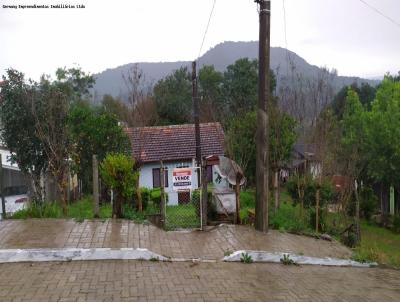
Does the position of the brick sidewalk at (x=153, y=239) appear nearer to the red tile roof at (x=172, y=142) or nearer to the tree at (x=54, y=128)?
the tree at (x=54, y=128)

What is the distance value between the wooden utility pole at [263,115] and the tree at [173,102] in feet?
91.3

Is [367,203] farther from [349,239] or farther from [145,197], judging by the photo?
[145,197]

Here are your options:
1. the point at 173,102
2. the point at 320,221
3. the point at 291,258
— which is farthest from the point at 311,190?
the point at 173,102

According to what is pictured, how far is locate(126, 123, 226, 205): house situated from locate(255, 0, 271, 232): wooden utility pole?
46.7 feet

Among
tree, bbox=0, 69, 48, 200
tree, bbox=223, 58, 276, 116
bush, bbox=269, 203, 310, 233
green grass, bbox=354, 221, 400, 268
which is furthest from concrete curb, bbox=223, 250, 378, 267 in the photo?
tree, bbox=223, 58, 276, 116

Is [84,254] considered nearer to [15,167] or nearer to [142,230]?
[142,230]

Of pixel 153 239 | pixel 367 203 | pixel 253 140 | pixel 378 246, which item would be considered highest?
pixel 253 140

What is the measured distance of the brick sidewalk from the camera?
8.88 meters

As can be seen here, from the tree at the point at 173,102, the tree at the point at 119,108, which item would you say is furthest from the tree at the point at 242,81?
the tree at the point at 119,108

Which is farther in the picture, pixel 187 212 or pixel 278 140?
pixel 278 140

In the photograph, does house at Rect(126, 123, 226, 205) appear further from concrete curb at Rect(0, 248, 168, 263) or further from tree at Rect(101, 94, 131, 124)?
concrete curb at Rect(0, 248, 168, 263)

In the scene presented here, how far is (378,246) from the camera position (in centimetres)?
1599

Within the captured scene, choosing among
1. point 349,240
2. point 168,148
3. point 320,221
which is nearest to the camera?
point 349,240

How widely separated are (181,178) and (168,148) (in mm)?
16024
